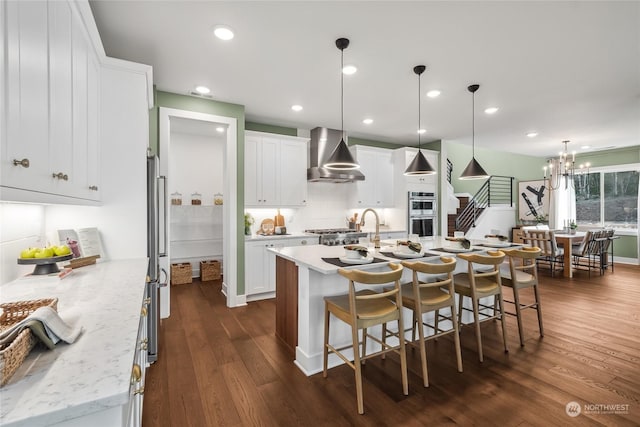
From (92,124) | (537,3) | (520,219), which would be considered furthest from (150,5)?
(520,219)

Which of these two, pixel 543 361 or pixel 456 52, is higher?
pixel 456 52

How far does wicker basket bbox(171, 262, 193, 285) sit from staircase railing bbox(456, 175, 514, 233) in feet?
22.5

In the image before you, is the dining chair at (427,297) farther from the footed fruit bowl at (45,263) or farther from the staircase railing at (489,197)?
the staircase railing at (489,197)

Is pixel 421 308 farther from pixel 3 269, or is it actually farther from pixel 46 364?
pixel 3 269

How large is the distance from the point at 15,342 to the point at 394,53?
319cm

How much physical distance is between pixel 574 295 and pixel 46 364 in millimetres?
6193

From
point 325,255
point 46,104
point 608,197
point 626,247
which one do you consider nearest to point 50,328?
point 46,104

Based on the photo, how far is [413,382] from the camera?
235 centimetres

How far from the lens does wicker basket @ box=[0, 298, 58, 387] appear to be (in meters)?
0.72

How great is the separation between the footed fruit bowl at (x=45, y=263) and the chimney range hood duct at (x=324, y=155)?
145 inches

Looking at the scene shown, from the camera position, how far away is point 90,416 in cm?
72

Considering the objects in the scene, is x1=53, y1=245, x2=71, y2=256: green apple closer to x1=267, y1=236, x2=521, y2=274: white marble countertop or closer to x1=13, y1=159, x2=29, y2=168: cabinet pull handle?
x1=13, y1=159, x2=29, y2=168: cabinet pull handle

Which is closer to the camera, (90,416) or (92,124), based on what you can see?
(90,416)

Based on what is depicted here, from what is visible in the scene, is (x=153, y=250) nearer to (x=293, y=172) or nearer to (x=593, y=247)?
(x=293, y=172)
